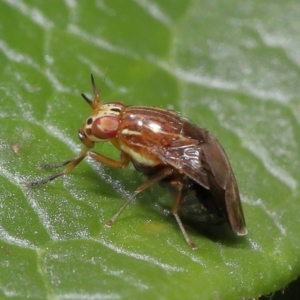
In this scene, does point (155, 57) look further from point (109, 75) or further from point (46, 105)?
point (46, 105)

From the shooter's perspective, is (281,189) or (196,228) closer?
(196,228)

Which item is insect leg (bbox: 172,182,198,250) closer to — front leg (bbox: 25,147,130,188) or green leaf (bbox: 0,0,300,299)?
green leaf (bbox: 0,0,300,299)

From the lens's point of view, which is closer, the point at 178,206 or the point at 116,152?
the point at 178,206

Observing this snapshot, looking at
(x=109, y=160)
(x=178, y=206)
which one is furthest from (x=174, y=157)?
(x=109, y=160)

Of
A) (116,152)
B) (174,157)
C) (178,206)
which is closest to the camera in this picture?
(174,157)

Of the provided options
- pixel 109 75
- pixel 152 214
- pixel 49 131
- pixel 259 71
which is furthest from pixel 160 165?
pixel 259 71

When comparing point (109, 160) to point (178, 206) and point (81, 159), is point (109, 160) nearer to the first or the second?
point (81, 159)
